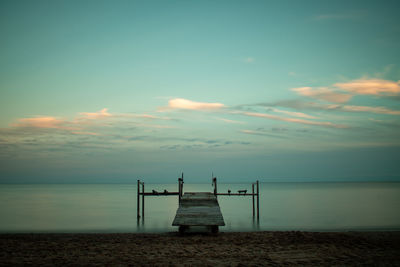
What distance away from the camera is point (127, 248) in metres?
13.2

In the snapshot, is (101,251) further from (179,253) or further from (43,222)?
(43,222)

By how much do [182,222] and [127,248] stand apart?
13.0 ft

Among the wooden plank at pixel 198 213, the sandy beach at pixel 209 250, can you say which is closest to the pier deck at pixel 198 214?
the wooden plank at pixel 198 213

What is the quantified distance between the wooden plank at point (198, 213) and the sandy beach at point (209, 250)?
732 mm

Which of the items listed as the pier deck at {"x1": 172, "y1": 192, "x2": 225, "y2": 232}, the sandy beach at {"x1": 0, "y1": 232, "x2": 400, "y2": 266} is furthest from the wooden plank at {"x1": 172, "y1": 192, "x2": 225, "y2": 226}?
the sandy beach at {"x1": 0, "y1": 232, "x2": 400, "y2": 266}

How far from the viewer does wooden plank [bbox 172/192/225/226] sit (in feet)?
54.1

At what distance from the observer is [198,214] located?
704 inches

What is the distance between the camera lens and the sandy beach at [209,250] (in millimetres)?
10922

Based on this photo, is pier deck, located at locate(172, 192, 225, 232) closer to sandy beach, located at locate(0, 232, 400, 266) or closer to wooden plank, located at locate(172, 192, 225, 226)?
wooden plank, located at locate(172, 192, 225, 226)

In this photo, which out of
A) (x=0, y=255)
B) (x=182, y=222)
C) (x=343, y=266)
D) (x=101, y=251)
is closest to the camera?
Result: (x=343, y=266)

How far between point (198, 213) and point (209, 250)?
17.8ft

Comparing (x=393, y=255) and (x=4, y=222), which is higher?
(x=393, y=255)

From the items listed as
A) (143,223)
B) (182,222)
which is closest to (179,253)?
(182,222)

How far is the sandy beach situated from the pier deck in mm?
719
